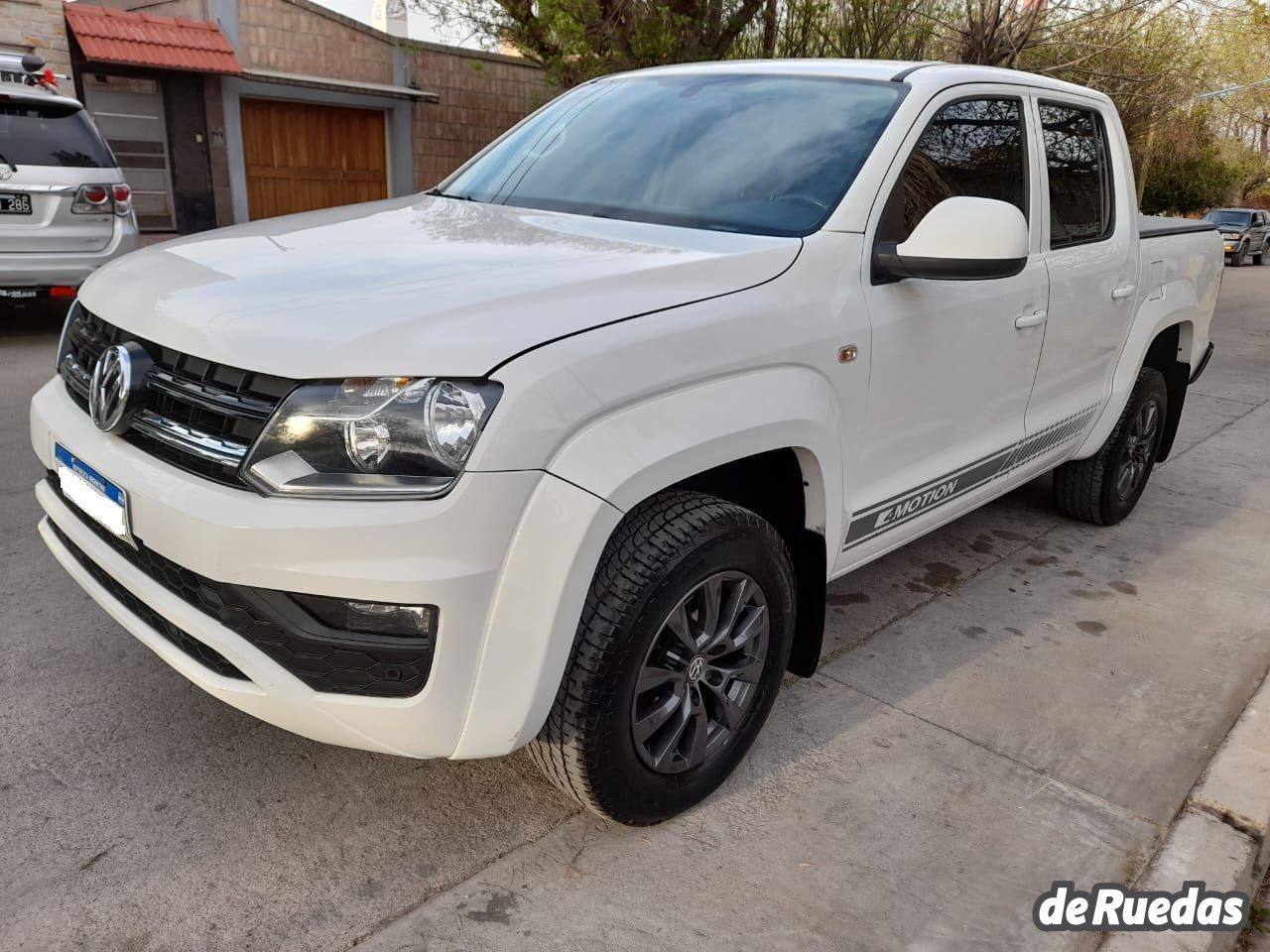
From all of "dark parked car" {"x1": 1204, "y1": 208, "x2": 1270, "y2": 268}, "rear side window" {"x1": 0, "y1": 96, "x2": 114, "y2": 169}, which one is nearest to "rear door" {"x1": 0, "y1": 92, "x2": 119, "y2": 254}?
"rear side window" {"x1": 0, "y1": 96, "x2": 114, "y2": 169}

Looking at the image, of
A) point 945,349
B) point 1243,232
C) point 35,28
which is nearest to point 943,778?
point 945,349

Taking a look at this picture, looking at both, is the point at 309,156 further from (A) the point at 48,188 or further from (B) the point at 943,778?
(B) the point at 943,778

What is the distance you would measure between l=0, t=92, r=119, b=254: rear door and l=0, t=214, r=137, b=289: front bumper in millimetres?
44

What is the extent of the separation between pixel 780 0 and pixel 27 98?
393 inches

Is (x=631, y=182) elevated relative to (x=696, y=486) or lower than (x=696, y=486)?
elevated

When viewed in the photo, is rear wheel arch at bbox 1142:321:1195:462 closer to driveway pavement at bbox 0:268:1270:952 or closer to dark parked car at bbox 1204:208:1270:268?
driveway pavement at bbox 0:268:1270:952

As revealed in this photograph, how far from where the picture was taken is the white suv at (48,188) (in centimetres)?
707

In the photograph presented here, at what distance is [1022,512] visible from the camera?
4.95 metres

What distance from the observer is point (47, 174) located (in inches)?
283

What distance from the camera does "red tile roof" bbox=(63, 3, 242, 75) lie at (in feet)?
43.6

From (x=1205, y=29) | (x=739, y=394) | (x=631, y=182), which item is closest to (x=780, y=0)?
(x=1205, y=29)

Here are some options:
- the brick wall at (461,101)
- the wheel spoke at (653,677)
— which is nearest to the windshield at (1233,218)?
the brick wall at (461,101)

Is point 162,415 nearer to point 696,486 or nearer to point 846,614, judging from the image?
point 696,486

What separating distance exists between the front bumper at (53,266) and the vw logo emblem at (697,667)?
245 inches
